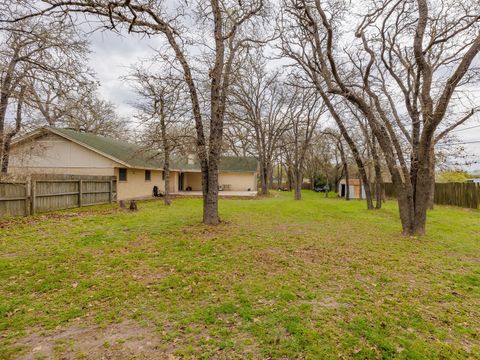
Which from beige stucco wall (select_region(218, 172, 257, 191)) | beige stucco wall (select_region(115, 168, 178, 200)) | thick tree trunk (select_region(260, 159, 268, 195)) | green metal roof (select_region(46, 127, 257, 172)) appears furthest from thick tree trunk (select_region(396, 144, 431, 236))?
beige stucco wall (select_region(218, 172, 257, 191))

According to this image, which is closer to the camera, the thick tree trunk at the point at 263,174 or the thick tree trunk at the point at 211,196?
the thick tree trunk at the point at 211,196

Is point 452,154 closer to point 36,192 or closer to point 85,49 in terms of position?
point 85,49

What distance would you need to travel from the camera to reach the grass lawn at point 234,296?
2.76 metres

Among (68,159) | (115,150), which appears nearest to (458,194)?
(115,150)

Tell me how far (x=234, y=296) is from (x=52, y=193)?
10530 mm

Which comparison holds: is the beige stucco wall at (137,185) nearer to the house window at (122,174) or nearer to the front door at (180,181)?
the house window at (122,174)

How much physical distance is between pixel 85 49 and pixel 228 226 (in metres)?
7.11

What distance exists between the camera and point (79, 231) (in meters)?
7.59

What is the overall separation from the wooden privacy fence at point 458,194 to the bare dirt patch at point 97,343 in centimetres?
1910

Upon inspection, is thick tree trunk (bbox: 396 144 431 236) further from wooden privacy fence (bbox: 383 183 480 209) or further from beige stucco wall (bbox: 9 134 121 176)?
beige stucco wall (bbox: 9 134 121 176)

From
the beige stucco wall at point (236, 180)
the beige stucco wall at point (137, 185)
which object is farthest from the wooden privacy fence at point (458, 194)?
the beige stucco wall at point (137, 185)

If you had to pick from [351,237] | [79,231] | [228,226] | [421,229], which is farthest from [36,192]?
[421,229]

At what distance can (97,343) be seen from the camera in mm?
2771

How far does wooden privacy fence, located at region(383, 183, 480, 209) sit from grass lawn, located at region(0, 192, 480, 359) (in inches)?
428
